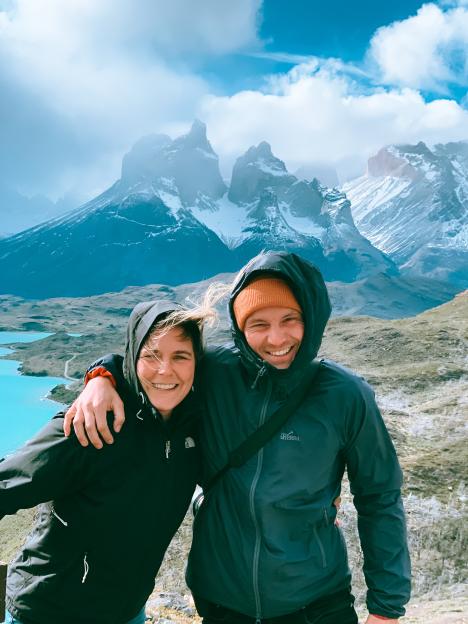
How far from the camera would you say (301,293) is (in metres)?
4.26

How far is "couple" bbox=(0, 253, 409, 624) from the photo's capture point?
414 centimetres

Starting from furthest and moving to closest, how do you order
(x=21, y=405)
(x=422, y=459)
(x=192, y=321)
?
(x=21, y=405)
(x=422, y=459)
(x=192, y=321)

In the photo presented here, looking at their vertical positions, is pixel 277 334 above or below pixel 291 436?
above

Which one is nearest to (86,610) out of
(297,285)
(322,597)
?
(322,597)

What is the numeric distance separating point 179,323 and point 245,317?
574 millimetres

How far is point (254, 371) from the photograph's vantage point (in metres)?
4.44

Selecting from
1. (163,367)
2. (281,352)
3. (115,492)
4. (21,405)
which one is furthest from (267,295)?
(21,405)

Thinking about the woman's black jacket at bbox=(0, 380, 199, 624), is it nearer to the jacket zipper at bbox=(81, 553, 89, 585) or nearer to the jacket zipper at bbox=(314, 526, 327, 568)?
the jacket zipper at bbox=(81, 553, 89, 585)

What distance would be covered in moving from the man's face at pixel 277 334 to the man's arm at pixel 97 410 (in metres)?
1.25

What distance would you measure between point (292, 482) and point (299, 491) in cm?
9

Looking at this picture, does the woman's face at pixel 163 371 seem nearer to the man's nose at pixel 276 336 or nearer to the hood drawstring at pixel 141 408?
the hood drawstring at pixel 141 408

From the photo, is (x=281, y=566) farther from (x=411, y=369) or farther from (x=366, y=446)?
(x=411, y=369)

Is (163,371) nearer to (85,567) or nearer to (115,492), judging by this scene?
(115,492)

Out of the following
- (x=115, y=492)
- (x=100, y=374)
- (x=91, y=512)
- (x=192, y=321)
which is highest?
(x=192, y=321)
